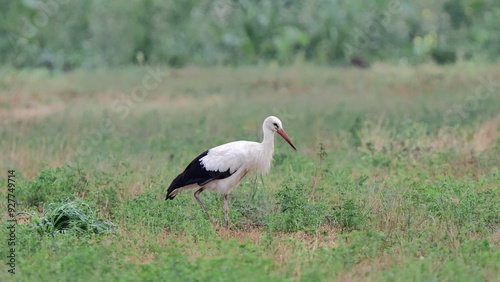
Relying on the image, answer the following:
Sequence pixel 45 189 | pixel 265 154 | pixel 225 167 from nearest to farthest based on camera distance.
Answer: pixel 225 167 → pixel 265 154 → pixel 45 189

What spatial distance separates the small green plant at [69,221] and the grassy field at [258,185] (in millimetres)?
15

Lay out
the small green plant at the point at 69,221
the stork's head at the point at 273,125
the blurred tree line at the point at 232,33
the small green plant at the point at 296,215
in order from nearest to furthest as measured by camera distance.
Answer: the small green plant at the point at 69,221
the small green plant at the point at 296,215
the stork's head at the point at 273,125
the blurred tree line at the point at 232,33

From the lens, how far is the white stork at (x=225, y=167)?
8750mm

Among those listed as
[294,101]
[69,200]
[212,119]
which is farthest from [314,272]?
[294,101]

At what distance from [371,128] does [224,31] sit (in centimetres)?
1282

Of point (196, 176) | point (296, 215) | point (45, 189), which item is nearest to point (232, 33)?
point (45, 189)

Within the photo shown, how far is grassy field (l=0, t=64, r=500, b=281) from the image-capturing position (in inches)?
265

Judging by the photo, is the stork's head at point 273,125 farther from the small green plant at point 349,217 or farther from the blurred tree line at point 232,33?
the blurred tree line at point 232,33

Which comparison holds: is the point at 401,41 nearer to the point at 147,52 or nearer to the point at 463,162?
the point at 147,52

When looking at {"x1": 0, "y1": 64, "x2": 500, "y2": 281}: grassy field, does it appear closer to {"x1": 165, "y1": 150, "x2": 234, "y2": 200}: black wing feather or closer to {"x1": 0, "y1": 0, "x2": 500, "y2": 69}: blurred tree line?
{"x1": 165, "y1": 150, "x2": 234, "y2": 200}: black wing feather

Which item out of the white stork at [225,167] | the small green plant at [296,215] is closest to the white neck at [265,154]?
the white stork at [225,167]

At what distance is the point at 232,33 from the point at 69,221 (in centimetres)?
1772

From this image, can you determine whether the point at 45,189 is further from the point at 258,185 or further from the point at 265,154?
the point at 265,154

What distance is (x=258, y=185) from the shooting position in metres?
9.46
